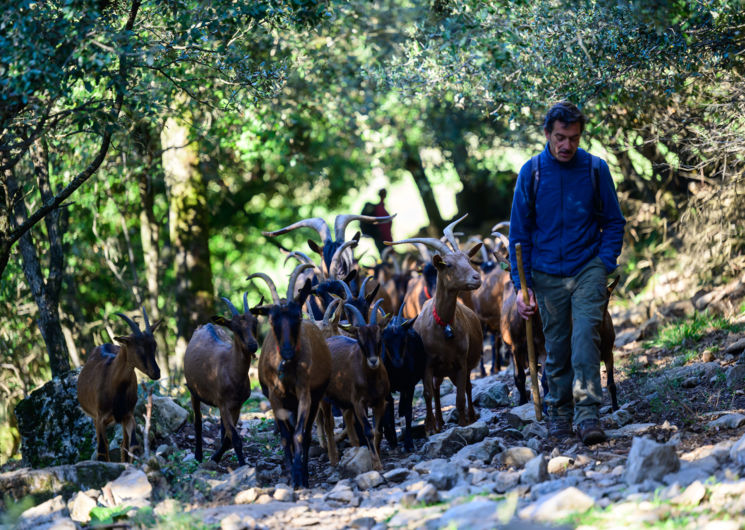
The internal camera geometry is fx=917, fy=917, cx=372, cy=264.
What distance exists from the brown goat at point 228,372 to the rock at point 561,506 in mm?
3732

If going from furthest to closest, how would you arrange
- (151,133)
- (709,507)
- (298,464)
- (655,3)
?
(151,133) → (655,3) → (298,464) → (709,507)

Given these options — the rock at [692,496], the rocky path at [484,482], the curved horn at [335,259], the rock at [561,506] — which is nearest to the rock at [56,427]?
the rocky path at [484,482]

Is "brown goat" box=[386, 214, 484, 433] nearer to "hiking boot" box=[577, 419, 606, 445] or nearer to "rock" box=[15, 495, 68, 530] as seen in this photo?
"hiking boot" box=[577, 419, 606, 445]

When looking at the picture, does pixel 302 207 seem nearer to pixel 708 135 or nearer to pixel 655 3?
pixel 708 135

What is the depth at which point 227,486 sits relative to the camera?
6.95 metres

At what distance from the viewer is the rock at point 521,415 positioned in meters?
8.50

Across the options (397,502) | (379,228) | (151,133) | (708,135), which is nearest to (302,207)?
(379,228)

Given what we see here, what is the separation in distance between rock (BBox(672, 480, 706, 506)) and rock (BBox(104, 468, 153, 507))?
11.8 feet

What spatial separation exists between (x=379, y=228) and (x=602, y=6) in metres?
7.89

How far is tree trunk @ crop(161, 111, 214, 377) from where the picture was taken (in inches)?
597

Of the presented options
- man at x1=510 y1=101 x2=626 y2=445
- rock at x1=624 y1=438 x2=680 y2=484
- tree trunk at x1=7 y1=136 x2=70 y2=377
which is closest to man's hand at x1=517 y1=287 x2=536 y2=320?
man at x1=510 y1=101 x2=626 y2=445

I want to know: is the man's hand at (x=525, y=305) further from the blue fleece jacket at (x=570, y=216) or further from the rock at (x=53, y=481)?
the rock at (x=53, y=481)

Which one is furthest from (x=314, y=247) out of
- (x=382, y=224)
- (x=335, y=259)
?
(x=382, y=224)

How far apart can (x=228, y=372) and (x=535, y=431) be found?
2.91m
